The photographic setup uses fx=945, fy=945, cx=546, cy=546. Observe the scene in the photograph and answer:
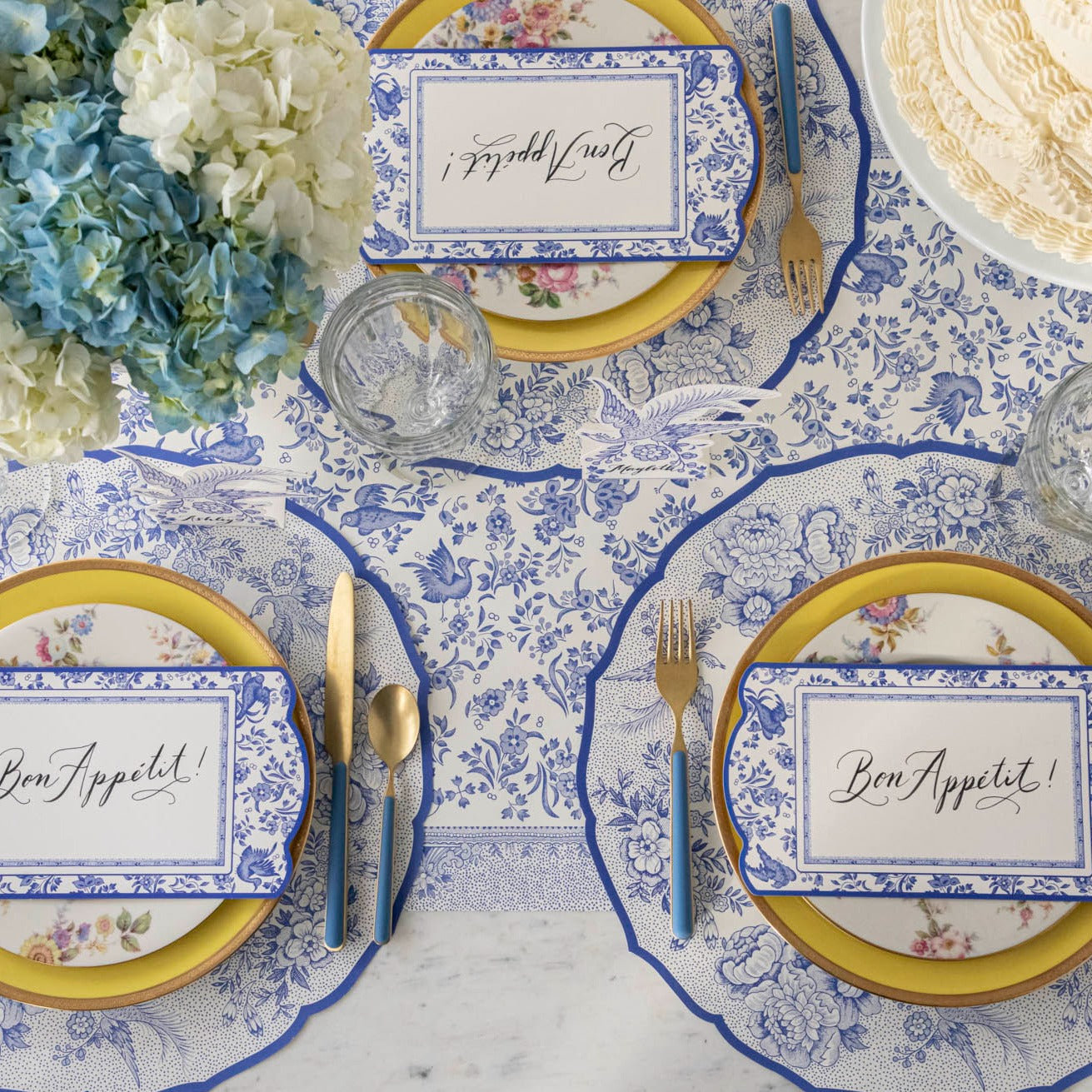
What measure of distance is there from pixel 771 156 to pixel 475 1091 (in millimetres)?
925

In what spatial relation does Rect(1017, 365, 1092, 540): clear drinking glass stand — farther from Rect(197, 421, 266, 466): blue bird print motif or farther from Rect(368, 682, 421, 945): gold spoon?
Rect(197, 421, 266, 466): blue bird print motif

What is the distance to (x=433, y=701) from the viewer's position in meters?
0.89

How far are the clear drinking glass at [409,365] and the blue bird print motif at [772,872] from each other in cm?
45

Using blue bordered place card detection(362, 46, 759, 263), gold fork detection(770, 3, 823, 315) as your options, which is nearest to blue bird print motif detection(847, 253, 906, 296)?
gold fork detection(770, 3, 823, 315)

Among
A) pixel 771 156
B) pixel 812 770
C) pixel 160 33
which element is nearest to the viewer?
pixel 160 33

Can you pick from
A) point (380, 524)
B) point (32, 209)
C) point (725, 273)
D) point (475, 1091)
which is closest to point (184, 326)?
point (32, 209)

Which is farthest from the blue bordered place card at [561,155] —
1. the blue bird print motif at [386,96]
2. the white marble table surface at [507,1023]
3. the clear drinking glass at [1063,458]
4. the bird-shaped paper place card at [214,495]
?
the white marble table surface at [507,1023]

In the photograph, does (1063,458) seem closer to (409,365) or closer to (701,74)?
(701,74)

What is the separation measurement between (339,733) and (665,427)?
1.33ft

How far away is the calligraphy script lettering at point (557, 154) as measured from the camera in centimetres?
87

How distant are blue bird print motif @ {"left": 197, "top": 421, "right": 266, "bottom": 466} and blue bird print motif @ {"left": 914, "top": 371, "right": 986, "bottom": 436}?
2.09ft

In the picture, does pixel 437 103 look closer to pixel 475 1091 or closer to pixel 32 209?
pixel 32 209

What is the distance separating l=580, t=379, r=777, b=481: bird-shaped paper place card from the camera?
2.80 ft

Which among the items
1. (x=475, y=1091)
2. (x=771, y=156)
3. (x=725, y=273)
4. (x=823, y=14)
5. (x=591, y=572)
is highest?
(x=823, y=14)
